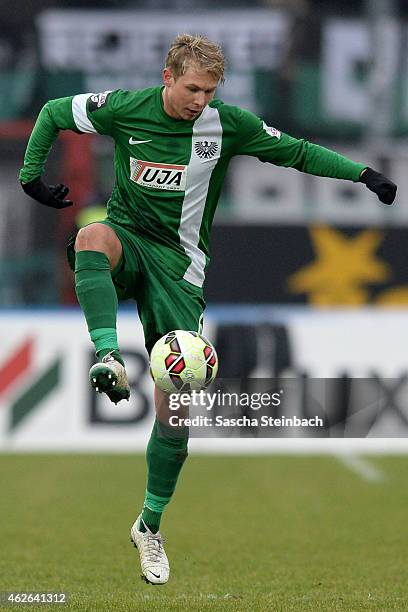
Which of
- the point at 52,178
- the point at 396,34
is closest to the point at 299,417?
the point at 52,178

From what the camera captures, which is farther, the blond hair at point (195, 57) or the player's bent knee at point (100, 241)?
the player's bent knee at point (100, 241)

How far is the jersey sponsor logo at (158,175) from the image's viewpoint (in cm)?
580

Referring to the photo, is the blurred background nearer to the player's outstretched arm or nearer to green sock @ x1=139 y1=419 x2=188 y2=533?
green sock @ x1=139 y1=419 x2=188 y2=533

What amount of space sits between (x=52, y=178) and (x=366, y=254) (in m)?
3.87

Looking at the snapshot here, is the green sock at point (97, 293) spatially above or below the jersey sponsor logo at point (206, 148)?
below

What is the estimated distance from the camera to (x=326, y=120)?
1802 cm

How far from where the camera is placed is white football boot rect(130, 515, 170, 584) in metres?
5.81

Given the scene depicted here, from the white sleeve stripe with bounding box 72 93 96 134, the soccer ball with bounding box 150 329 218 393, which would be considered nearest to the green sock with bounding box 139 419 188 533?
the soccer ball with bounding box 150 329 218 393

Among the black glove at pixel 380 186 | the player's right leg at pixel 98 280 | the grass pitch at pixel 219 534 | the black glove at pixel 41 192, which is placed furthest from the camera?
the grass pitch at pixel 219 534

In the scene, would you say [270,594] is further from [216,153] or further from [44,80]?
→ [44,80]

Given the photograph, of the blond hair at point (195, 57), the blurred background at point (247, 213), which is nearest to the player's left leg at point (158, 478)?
the blond hair at point (195, 57)

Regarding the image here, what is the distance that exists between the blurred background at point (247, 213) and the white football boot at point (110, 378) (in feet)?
16.0

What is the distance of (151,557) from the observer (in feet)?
19.4

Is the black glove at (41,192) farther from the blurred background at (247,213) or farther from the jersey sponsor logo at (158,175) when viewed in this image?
the blurred background at (247,213)
